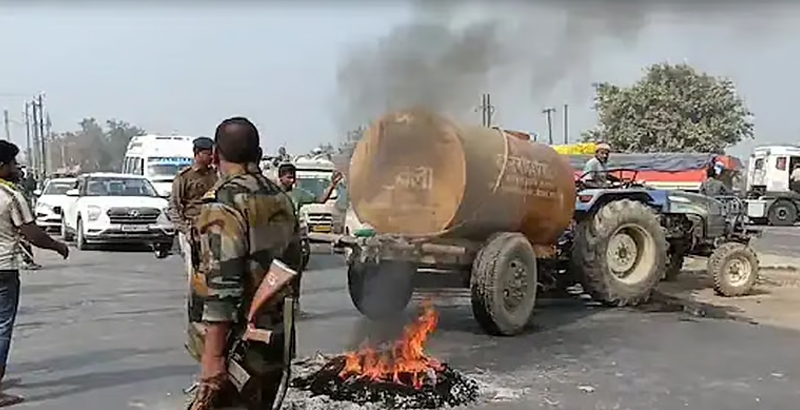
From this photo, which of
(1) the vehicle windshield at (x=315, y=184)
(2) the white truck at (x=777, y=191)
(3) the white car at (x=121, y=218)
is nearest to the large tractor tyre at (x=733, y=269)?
(3) the white car at (x=121, y=218)

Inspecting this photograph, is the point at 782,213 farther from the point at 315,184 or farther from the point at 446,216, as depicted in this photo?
the point at 446,216

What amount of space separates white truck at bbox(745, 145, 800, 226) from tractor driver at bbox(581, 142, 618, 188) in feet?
72.4

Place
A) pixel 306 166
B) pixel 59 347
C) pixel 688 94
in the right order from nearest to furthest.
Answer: pixel 59 347 → pixel 306 166 → pixel 688 94

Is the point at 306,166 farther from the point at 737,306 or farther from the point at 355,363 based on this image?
the point at 355,363

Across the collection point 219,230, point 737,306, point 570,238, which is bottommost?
point 737,306

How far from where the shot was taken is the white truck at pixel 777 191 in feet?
107

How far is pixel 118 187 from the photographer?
20.0 meters

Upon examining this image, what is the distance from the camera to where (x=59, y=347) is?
27.0ft

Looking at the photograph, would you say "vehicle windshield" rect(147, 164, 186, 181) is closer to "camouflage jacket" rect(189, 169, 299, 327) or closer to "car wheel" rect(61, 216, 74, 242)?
"car wheel" rect(61, 216, 74, 242)

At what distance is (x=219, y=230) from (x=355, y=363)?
3201 millimetres

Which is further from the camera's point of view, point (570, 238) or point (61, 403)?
point (570, 238)

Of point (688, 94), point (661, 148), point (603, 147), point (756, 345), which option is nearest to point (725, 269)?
point (603, 147)

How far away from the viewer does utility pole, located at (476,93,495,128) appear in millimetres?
7922

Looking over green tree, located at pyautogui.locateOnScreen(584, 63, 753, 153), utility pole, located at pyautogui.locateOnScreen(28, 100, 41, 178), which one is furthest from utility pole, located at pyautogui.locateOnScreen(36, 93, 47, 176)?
green tree, located at pyautogui.locateOnScreen(584, 63, 753, 153)
